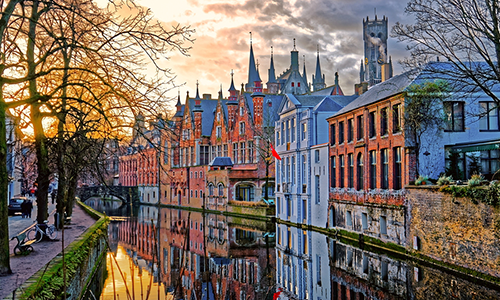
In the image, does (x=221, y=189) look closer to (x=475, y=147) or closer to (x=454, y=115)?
(x=454, y=115)

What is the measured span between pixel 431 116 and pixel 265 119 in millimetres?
32785

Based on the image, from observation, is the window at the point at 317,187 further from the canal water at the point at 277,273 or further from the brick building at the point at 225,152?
the brick building at the point at 225,152

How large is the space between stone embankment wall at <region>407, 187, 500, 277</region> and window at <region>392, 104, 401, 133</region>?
371 cm

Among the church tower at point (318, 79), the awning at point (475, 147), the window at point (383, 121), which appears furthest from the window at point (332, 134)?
the church tower at point (318, 79)

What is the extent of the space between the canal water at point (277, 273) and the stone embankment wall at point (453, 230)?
2.41 feet

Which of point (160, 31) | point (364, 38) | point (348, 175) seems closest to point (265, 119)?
point (348, 175)


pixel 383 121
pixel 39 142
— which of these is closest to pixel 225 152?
pixel 383 121

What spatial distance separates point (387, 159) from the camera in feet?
90.0

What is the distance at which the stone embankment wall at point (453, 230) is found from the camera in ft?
56.3

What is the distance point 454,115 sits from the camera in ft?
84.6

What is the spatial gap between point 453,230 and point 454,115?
26.5 feet

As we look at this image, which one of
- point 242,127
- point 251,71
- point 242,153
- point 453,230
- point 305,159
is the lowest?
point 453,230

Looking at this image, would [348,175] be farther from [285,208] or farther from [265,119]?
[265,119]

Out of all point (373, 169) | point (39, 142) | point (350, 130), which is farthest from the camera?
point (350, 130)
